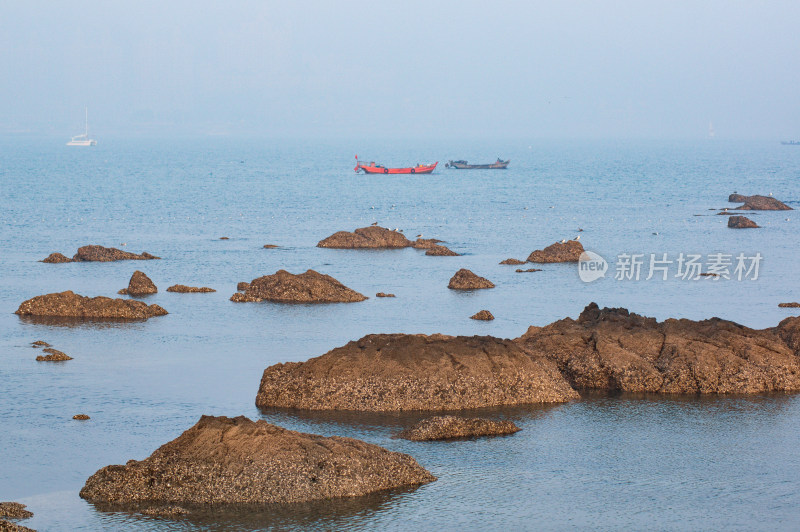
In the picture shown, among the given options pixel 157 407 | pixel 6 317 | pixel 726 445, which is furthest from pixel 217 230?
pixel 726 445

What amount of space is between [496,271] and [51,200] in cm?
9882

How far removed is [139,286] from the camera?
67250 mm

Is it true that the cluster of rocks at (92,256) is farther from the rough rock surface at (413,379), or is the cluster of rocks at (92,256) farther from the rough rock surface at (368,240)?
the rough rock surface at (413,379)

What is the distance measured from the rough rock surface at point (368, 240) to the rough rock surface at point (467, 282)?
74.2 feet

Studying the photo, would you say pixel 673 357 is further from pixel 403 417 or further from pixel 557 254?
pixel 557 254

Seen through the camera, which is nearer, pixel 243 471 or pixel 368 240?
pixel 243 471

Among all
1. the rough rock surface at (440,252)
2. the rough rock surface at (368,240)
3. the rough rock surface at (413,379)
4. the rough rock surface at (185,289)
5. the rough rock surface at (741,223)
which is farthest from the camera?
the rough rock surface at (741,223)

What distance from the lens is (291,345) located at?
5216 centimetres

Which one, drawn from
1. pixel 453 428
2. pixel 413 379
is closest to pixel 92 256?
pixel 413 379

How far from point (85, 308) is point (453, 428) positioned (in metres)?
30.0

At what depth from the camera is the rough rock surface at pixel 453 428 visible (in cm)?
3556

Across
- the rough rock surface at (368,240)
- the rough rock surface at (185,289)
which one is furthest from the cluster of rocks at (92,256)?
the rough rock surface at (368,240)

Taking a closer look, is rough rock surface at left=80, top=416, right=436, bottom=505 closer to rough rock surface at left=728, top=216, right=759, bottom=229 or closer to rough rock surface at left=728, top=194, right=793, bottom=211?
rough rock surface at left=728, top=216, right=759, bottom=229

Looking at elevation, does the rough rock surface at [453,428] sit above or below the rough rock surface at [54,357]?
above
